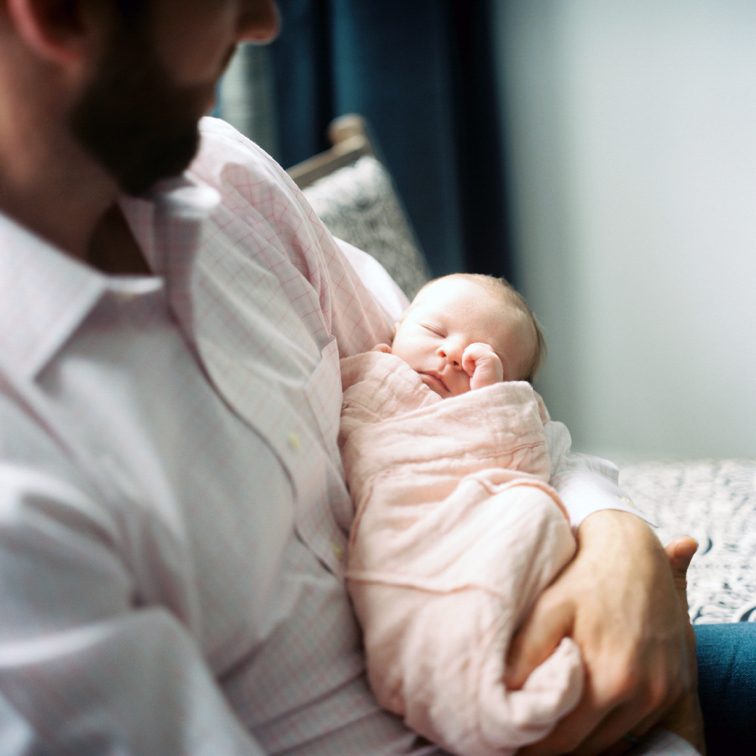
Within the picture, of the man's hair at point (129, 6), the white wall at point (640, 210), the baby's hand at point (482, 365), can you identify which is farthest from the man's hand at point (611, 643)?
the white wall at point (640, 210)

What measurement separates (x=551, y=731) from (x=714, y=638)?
33 centimetres

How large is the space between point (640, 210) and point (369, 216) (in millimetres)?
968

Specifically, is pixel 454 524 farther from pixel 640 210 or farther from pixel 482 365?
pixel 640 210

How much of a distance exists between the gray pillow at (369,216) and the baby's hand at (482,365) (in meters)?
0.65

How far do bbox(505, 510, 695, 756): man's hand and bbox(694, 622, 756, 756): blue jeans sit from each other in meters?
0.13

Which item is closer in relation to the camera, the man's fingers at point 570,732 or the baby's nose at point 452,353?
the man's fingers at point 570,732

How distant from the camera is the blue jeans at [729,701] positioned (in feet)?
2.80

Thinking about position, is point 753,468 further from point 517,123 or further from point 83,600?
point 83,600

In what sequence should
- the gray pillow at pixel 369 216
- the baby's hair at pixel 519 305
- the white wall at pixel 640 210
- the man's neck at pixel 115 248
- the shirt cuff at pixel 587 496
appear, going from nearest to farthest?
the man's neck at pixel 115 248 < the shirt cuff at pixel 587 496 < the baby's hair at pixel 519 305 < the gray pillow at pixel 369 216 < the white wall at pixel 640 210

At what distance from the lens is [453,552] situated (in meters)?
0.70

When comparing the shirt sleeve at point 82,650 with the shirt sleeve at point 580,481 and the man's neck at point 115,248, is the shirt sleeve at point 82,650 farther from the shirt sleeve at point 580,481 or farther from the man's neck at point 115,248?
the shirt sleeve at point 580,481

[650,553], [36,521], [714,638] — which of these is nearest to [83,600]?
[36,521]

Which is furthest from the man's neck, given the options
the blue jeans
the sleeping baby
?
the blue jeans

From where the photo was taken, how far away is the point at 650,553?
2.50 feet
